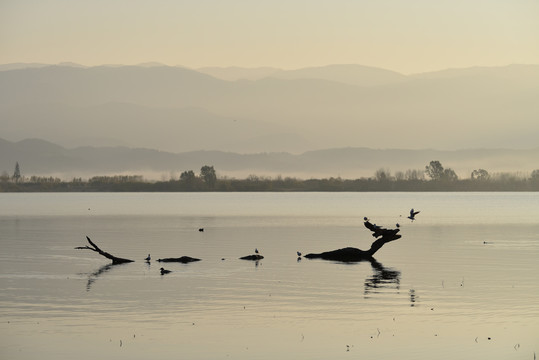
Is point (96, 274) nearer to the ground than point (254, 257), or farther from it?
nearer to the ground

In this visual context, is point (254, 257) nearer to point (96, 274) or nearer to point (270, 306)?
point (96, 274)

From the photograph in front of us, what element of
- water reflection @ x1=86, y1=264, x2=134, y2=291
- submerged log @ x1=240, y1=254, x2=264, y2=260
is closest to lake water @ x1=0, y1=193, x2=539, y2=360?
water reflection @ x1=86, y1=264, x2=134, y2=291

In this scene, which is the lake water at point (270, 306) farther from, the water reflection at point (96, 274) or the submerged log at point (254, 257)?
the submerged log at point (254, 257)

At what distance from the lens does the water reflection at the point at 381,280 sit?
41.4 m

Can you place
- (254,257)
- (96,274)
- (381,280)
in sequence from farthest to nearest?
(254,257)
(96,274)
(381,280)

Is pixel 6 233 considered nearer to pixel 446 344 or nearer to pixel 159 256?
pixel 159 256

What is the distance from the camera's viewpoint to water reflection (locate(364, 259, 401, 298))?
41419 millimetres

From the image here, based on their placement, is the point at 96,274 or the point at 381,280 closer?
the point at 381,280

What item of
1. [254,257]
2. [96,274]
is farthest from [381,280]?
[96,274]

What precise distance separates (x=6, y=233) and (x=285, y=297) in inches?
2224

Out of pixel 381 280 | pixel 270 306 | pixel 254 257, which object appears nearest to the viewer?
pixel 270 306

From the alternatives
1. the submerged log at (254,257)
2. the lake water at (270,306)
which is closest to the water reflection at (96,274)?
the lake water at (270,306)

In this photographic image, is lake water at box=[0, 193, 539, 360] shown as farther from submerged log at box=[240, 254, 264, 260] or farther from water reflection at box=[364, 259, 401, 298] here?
submerged log at box=[240, 254, 264, 260]

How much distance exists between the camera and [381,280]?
4519 centimetres
